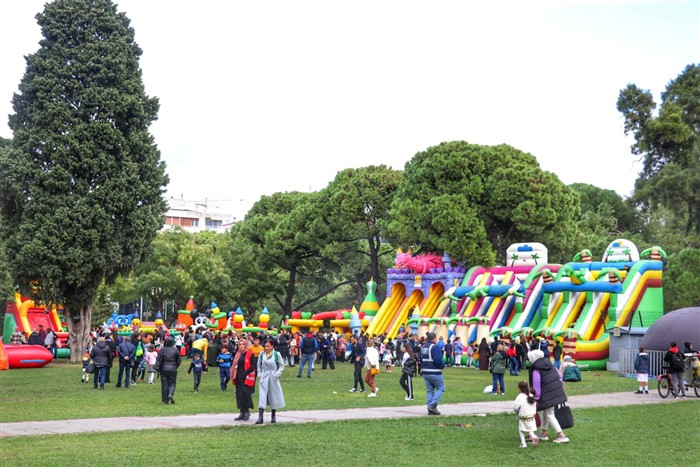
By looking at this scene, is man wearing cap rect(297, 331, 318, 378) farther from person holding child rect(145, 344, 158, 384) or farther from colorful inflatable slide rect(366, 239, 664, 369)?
colorful inflatable slide rect(366, 239, 664, 369)

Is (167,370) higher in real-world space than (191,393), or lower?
higher

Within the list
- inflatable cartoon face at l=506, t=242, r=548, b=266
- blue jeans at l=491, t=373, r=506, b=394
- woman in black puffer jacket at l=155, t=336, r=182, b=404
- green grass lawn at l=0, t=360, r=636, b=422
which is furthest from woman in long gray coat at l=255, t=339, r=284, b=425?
inflatable cartoon face at l=506, t=242, r=548, b=266

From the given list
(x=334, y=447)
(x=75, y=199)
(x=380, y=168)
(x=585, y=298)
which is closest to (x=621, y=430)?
(x=334, y=447)

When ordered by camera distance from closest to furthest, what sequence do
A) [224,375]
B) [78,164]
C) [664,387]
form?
[224,375], [664,387], [78,164]

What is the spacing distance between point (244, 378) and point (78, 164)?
73.9ft

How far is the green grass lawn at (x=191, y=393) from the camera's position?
2058 cm

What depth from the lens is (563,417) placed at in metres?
16.2

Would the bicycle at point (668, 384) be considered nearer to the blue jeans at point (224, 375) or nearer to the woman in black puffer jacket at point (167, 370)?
the blue jeans at point (224, 375)

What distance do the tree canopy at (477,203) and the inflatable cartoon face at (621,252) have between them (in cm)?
871

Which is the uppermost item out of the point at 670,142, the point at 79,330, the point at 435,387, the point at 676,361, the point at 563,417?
the point at 670,142

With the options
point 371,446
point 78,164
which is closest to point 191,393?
point 371,446

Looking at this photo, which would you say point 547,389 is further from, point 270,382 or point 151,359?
point 151,359

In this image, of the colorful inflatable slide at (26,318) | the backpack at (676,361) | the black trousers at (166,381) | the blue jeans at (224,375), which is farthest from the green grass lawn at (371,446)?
the colorful inflatable slide at (26,318)

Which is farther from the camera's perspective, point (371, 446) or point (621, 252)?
point (621, 252)
